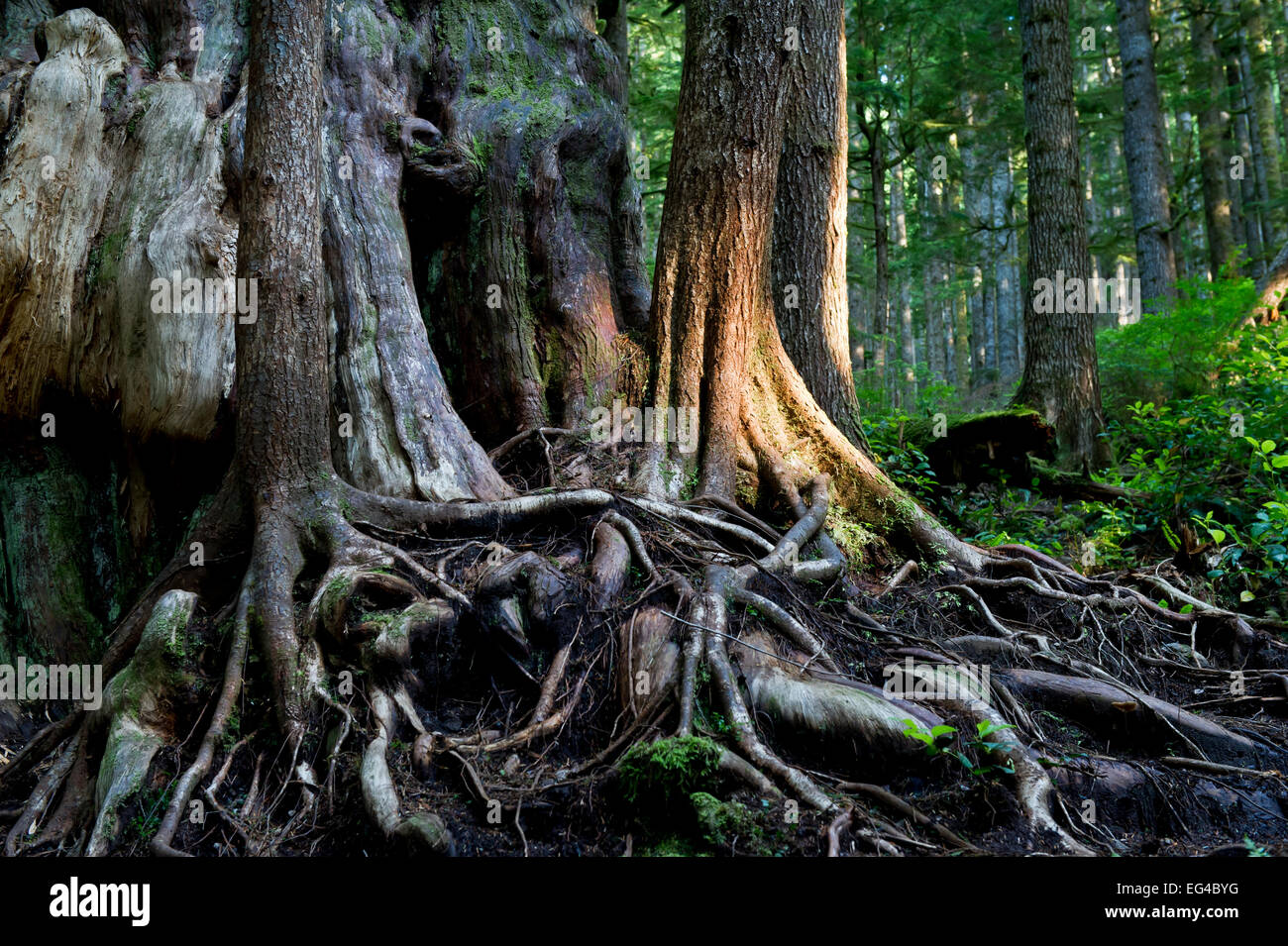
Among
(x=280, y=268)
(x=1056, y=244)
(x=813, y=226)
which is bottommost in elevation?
(x=280, y=268)

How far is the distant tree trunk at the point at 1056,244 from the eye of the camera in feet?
27.9

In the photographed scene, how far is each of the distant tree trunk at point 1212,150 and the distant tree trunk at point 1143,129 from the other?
99.7 inches

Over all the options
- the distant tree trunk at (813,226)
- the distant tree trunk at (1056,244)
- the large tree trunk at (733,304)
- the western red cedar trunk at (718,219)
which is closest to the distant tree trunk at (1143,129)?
the distant tree trunk at (1056,244)

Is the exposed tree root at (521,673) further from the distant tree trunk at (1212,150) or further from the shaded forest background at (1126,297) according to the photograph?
the distant tree trunk at (1212,150)

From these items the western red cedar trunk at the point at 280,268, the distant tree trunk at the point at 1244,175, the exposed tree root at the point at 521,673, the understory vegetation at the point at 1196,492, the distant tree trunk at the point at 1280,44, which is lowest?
the exposed tree root at the point at 521,673

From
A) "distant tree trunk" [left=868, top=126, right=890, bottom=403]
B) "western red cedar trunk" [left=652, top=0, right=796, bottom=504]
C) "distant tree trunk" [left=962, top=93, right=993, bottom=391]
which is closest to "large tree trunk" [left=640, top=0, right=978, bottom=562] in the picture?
"western red cedar trunk" [left=652, top=0, right=796, bottom=504]

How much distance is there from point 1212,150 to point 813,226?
14.3 meters

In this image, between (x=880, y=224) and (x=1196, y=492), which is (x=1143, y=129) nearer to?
(x=880, y=224)

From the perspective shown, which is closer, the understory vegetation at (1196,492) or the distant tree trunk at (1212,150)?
the understory vegetation at (1196,492)

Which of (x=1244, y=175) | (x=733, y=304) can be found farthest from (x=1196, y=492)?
(x=1244, y=175)

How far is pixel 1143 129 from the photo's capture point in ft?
45.3

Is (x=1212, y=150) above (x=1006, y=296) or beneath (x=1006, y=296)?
above

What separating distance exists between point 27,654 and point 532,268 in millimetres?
4107

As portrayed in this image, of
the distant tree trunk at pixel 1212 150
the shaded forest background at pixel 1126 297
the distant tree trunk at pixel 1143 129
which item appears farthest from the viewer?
the distant tree trunk at pixel 1212 150
